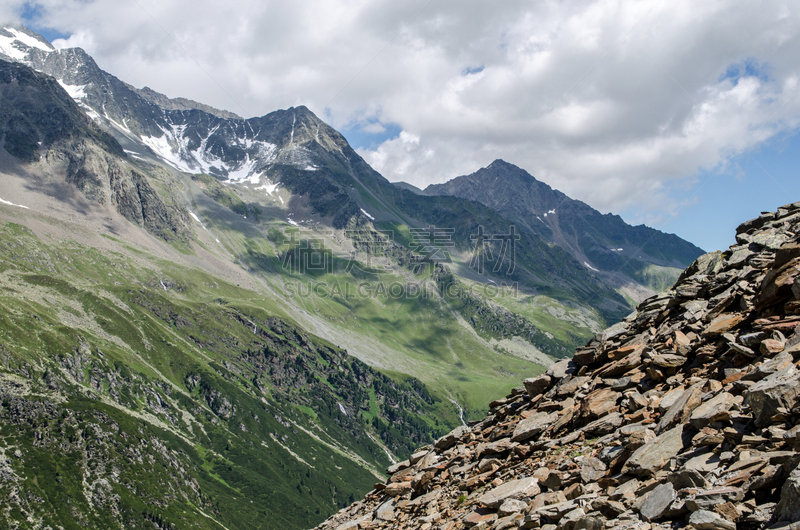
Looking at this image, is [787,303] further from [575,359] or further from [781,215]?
[781,215]

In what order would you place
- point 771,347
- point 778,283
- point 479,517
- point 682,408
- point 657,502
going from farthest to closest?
point 778,283 → point 479,517 → point 771,347 → point 682,408 → point 657,502

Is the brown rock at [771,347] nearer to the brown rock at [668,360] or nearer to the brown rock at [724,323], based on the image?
the brown rock at [724,323]

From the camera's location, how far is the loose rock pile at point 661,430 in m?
13.7

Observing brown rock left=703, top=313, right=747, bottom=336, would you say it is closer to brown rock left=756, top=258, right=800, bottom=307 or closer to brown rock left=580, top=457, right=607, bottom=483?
brown rock left=756, top=258, right=800, bottom=307

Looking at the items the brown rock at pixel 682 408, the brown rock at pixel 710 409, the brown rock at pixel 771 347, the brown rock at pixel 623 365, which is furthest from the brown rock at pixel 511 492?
the brown rock at pixel 771 347

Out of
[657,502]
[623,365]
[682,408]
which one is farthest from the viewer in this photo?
[623,365]

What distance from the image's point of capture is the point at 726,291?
2505cm

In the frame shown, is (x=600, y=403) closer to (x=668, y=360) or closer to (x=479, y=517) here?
(x=668, y=360)

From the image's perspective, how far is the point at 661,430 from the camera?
18.5 m

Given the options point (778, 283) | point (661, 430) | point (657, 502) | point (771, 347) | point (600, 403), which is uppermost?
point (778, 283)

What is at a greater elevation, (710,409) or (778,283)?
(778,283)

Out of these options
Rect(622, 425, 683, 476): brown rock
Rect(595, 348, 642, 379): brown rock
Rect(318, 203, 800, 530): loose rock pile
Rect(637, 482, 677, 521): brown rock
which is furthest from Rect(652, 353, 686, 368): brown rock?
Rect(637, 482, 677, 521): brown rock

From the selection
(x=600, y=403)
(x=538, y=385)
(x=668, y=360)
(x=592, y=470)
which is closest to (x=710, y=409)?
(x=592, y=470)

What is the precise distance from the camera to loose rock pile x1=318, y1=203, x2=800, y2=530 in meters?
13.7
